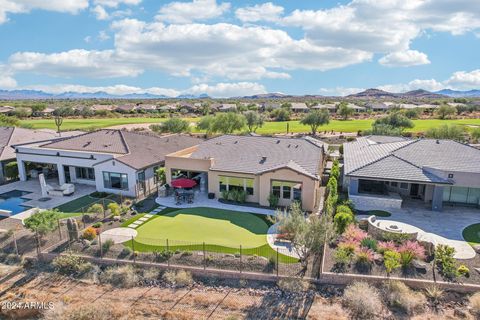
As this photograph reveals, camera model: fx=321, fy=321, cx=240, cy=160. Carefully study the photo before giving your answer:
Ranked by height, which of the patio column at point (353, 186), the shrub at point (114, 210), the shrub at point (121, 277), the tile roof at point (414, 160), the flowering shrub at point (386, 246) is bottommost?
the shrub at point (121, 277)

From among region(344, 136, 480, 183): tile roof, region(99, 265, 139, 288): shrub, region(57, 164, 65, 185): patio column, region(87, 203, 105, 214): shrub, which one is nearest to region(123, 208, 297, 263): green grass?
region(99, 265, 139, 288): shrub

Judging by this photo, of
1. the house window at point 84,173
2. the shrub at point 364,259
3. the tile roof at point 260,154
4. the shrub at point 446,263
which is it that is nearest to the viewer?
the shrub at point 446,263

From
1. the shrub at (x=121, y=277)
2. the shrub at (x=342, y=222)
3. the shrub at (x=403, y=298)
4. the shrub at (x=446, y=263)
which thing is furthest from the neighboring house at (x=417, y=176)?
the shrub at (x=121, y=277)

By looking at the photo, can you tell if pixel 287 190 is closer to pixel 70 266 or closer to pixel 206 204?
pixel 206 204

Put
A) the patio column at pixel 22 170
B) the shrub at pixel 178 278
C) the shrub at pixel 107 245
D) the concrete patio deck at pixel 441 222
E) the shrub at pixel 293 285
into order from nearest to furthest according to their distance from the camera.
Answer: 1. the shrub at pixel 293 285
2. the shrub at pixel 178 278
3. the shrub at pixel 107 245
4. the concrete patio deck at pixel 441 222
5. the patio column at pixel 22 170

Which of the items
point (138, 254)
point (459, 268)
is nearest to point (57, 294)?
point (138, 254)

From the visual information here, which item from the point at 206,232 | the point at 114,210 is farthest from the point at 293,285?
the point at 114,210

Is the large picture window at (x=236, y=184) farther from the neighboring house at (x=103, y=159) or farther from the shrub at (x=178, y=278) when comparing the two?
the shrub at (x=178, y=278)

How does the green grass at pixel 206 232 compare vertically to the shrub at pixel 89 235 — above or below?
below
